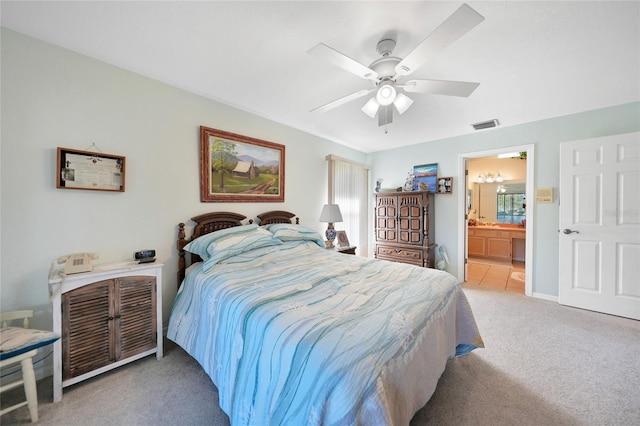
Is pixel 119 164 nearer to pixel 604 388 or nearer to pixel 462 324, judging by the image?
pixel 462 324

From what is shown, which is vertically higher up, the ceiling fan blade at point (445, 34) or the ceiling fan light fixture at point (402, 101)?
the ceiling fan blade at point (445, 34)

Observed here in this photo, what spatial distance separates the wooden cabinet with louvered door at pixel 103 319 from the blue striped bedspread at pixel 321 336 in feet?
0.73

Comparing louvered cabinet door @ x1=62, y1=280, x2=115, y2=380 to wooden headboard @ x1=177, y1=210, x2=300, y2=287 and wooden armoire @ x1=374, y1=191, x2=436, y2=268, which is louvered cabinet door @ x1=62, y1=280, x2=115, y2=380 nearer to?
wooden headboard @ x1=177, y1=210, x2=300, y2=287

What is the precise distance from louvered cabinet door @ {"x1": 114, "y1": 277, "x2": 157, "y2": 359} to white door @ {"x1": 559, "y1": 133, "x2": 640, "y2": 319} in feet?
15.3

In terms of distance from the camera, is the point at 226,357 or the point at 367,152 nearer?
the point at 226,357

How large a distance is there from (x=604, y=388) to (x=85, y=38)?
4578 millimetres

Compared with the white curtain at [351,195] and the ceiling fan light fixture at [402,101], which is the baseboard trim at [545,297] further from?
the ceiling fan light fixture at [402,101]

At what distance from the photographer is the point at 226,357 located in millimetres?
1381

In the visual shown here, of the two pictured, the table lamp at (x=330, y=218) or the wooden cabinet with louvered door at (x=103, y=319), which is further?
the table lamp at (x=330, y=218)

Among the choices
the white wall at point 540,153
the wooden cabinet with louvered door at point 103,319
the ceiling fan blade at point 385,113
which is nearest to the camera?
the wooden cabinet with louvered door at point 103,319

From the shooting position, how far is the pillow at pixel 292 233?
281cm

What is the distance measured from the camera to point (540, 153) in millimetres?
3330

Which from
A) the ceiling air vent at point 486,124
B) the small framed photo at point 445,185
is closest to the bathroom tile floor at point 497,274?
the small framed photo at point 445,185

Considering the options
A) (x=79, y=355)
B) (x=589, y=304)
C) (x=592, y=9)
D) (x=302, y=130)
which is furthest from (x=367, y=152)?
(x=79, y=355)
